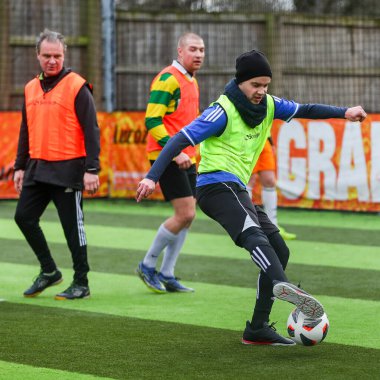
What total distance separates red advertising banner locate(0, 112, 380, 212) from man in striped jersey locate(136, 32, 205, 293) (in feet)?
23.8

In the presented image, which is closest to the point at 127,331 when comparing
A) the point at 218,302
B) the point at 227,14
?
the point at 218,302

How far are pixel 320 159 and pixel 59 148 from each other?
8362 millimetres

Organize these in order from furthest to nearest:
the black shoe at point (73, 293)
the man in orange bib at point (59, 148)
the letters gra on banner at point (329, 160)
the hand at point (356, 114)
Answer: the letters gra on banner at point (329, 160)
the black shoe at point (73, 293)
the man in orange bib at point (59, 148)
the hand at point (356, 114)

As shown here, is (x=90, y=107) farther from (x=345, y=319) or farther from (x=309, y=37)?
(x=309, y=37)

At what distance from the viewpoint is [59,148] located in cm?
878

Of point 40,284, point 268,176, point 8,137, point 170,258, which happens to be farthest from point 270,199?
point 8,137

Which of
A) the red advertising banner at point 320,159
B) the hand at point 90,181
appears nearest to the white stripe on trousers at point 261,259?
the hand at point 90,181

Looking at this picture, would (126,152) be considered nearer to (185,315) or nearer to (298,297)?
(185,315)

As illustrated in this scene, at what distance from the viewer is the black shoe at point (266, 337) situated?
6836 mm

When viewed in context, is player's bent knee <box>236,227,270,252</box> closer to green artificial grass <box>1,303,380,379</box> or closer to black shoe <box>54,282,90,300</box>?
green artificial grass <box>1,303,380,379</box>

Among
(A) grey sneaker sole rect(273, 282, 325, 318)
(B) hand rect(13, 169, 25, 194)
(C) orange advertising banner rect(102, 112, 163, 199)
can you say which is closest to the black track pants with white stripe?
(A) grey sneaker sole rect(273, 282, 325, 318)

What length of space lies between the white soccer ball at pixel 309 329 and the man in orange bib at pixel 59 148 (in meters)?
2.76

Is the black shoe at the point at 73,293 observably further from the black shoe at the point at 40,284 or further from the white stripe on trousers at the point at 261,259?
the white stripe on trousers at the point at 261,259

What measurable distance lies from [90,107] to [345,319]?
2.58 metres
